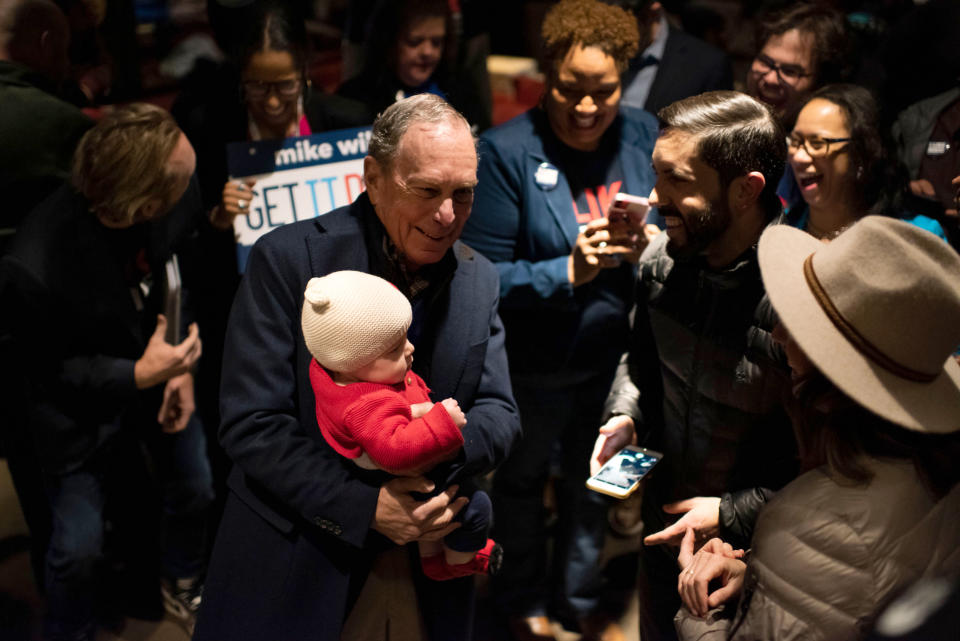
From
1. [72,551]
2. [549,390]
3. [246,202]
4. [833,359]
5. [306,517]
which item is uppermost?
[833,359]

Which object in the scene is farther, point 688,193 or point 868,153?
point 868,153

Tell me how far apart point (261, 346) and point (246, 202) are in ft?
4.12

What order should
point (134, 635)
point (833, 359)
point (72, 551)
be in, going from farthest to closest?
point (134, 635) < point (72, 551) < point (833, 359)

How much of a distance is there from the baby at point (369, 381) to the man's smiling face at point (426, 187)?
0.22m

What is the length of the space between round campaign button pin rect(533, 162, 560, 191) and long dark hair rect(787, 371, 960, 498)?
151cm

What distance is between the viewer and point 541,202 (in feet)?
9.77

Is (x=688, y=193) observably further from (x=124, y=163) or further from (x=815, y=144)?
(x=124, y=163)

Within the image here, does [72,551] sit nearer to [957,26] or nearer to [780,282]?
[780,282]

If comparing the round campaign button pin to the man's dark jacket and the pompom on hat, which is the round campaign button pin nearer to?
the pompom on hat

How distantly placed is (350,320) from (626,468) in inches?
38.9

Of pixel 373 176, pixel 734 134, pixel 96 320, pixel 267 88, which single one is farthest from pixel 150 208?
pixel 734 134

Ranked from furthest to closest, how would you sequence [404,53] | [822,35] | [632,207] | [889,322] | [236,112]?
[404,53] → [822,35] → [236,112] → [632,207] → [889,322]

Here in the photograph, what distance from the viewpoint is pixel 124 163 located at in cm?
270

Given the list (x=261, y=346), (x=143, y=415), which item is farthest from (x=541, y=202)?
(x=143, y=415)
